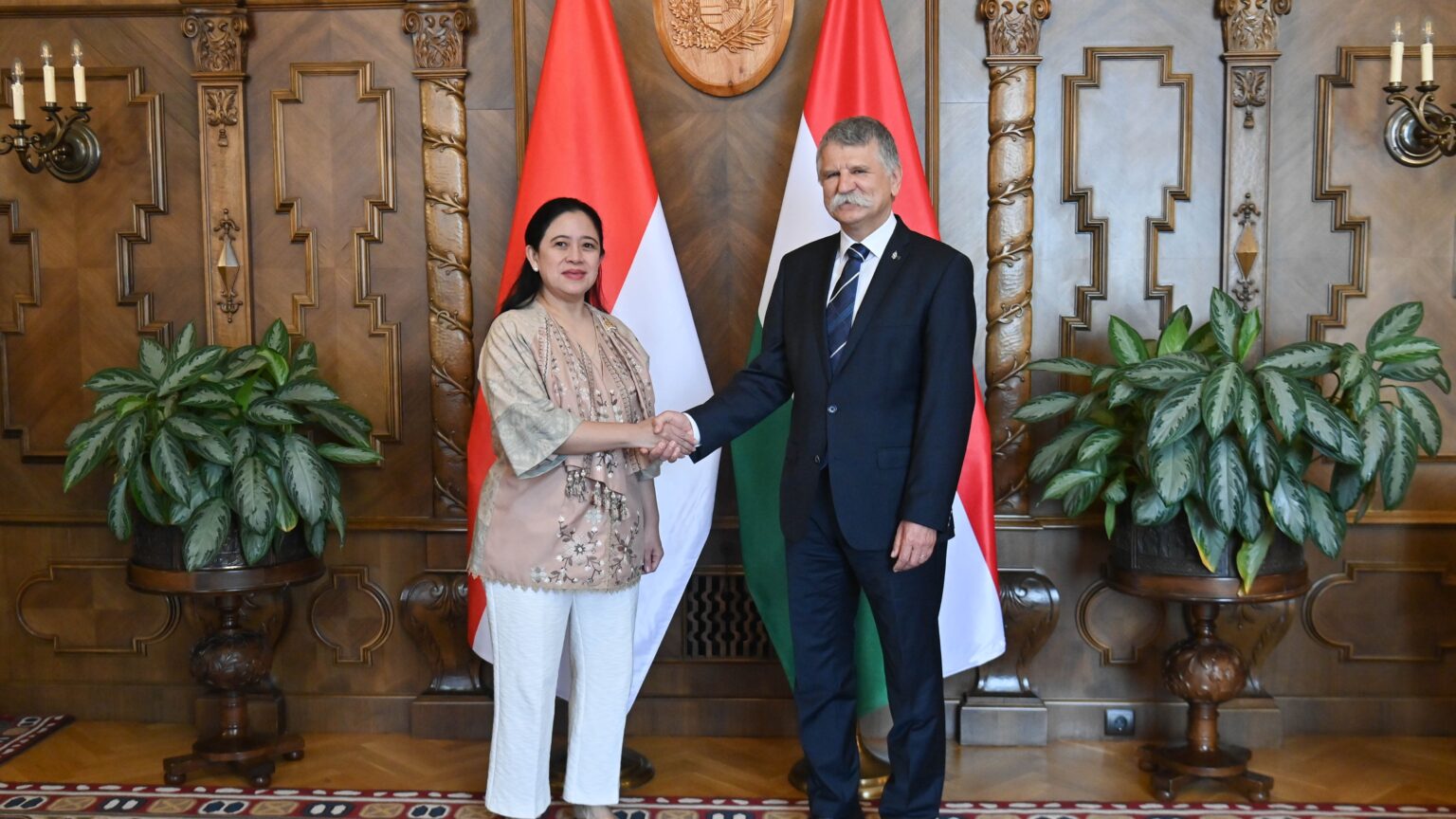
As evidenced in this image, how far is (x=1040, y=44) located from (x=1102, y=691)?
2039 millimetres

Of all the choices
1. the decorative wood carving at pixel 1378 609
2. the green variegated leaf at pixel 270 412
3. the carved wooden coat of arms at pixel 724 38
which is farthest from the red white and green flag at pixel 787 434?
the green variegated leaf at pixel 270 412

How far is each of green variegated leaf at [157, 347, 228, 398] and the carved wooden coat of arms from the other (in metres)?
1.61

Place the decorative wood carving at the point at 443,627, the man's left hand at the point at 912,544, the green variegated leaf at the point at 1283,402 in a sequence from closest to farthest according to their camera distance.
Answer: the man's left hand at the point at 912,544 → the green variegated leaf at the point at 1283,402 → the decorative wood carving at the point at 443,627

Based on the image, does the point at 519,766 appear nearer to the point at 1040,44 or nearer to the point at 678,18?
the point at 678,18

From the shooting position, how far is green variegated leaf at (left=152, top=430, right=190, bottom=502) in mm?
2906

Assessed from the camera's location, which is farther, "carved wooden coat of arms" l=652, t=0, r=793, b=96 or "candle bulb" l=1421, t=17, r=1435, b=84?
"carved wooden coat of arms" l=652, t=0, r=793, b=96

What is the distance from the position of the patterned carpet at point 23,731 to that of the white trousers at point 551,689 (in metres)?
1.82

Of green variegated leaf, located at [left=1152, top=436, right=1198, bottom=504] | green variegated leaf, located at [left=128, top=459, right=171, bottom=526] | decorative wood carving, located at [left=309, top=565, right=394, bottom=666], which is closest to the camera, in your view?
green variegated leaf, located at [left=1152, top=436, right=1198, bottom=504]

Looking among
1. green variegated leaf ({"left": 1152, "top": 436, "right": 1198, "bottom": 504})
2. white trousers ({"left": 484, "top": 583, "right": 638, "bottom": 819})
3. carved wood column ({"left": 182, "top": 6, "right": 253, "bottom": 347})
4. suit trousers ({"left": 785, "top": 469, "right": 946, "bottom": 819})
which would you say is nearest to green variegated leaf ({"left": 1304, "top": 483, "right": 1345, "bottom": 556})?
green variegated leaf ({"left": 1152, "top": 436, "right": 1198, "bottom": 504})

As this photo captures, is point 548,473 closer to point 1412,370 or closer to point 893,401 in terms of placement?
point 893,401

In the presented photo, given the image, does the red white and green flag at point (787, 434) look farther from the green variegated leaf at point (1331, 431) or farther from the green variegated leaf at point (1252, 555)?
the green variegated leaf at point (1331, 431)

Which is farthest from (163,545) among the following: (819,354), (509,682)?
(819,354)

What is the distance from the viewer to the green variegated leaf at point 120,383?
10.1 ft

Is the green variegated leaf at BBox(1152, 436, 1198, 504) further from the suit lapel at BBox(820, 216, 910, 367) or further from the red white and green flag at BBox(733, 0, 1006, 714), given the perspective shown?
the suit lapel at BBox(820, 216, 910, 367)
